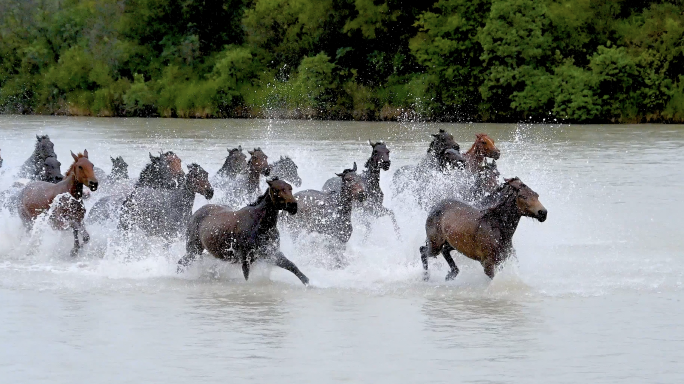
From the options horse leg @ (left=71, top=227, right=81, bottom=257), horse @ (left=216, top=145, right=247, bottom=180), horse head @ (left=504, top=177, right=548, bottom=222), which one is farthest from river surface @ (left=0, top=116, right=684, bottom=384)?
horse @ (left=216, top=145, right=247, bottom=180)

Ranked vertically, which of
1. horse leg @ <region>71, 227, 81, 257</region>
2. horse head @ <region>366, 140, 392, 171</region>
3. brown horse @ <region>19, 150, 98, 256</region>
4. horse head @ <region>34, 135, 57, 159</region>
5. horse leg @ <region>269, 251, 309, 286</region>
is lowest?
horse leg @ <region>71, 227, 81, 257</region>

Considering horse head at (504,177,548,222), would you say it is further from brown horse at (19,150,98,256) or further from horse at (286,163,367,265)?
brown horse at (19,150,98,256)

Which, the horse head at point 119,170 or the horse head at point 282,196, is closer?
the horse head at point 282,196

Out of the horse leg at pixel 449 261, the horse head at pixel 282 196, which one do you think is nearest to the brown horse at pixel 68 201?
the horse head at pixel 282 196

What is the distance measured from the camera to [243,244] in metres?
11.2

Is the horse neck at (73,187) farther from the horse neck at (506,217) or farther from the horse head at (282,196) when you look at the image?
the horse neck at (506,217)

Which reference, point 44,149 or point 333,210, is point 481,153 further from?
point 44,149

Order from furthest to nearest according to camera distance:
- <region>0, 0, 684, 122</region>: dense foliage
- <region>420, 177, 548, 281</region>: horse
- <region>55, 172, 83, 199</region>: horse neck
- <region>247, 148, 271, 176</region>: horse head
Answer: <region>0, 0, 684, 122</region>: dense foliage
<region>247, 148, 271, 176</region>: horse head
<region>55, 172, 83, 199</region>: horse neck
<region>420, 177, 548, 281</region>: horse

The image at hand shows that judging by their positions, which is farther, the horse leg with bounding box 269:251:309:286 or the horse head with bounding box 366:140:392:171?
the horse head with bounding box 366:140:392:171

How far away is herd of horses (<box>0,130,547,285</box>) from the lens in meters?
11.1

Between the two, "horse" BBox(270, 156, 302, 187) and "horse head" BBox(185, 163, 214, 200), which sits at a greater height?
"horse head" BBox(185, 163, 214, 200)

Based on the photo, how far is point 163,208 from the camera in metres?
12.5

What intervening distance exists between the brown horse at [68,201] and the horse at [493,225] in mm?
3700

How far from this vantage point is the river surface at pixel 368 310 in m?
8.34
